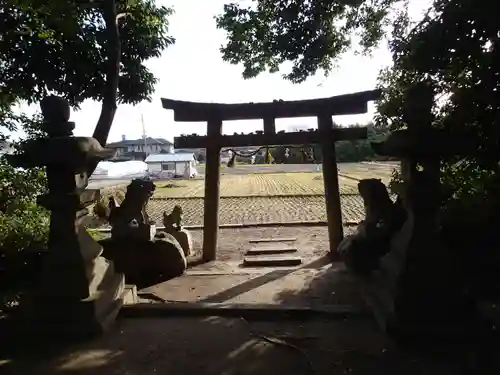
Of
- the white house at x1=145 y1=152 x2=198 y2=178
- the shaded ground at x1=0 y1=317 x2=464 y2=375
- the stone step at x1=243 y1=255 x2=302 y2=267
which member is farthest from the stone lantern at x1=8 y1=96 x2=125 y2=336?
the white house at x1=145 y1=152 x2=198 y2=178

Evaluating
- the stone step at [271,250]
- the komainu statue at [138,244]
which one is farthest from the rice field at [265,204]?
the komainu statue at [138,244]

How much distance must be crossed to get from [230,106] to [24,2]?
3.50 meters

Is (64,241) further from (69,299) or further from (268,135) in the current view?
(268,135)

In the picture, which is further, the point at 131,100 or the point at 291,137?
the point at 131,100

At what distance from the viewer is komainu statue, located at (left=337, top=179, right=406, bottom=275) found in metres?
4.14

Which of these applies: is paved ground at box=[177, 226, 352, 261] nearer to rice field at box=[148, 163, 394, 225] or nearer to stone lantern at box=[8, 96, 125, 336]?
rice field at box=[148, 163, 394, 225]

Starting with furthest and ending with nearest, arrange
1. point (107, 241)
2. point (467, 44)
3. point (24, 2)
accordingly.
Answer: point (107, 241), point (24, 2), point (467, 44)

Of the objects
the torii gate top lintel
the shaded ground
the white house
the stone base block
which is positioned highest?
the torii gate top lintel

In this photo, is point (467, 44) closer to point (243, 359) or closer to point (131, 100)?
point (243, 359)

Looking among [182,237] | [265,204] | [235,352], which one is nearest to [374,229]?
[235,352]

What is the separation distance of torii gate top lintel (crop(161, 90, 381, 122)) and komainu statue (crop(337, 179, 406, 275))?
8.98 ft

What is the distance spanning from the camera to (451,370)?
245 cm

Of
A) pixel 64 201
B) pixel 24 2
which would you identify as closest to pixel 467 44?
pixel 64 201

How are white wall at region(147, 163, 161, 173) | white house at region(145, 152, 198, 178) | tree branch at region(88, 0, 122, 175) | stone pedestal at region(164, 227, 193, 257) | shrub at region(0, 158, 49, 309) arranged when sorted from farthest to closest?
white wall at region(147, 163, 161, 173), white house at region(145, 152, 198, 178), stone pedestal at region(164, 227, 193, 257), tree branch at region(88, 0, 122, 175), shrub at region(0, 158, 49, 309)
